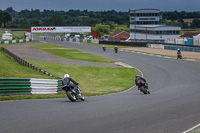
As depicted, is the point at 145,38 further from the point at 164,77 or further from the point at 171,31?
the point at 164,77

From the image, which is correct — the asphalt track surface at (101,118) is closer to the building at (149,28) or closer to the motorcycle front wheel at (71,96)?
the motorcycle front wheel at (71,96)

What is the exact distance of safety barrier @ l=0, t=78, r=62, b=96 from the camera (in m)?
17.1

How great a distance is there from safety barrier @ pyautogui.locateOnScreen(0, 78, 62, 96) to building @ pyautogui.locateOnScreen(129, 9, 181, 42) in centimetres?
11576

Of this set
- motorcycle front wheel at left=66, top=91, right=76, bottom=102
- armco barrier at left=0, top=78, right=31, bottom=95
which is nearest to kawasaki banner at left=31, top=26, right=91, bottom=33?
armco barrier at left=0, top=78, right=31, bottom=95

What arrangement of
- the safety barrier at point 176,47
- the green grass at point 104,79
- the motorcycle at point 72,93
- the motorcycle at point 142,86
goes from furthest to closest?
the safety barrier at point 176,47 → the green grass at point 104,79 → the motorcycle at point 142,86 → the motorcycle at point 72,93

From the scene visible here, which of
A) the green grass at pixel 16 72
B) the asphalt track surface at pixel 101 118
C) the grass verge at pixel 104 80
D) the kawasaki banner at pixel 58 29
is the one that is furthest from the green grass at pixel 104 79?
the kawasaki banner at pixel 58 29

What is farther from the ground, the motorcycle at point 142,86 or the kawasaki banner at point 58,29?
the kawasaki banner at point 58,29

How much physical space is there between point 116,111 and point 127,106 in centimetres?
144

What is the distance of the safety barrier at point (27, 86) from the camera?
17100mm

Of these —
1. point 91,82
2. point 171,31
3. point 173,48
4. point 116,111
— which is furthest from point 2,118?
point 171,31

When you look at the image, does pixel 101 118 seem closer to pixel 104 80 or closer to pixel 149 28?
pixel 104 80

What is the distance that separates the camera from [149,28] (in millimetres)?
137000

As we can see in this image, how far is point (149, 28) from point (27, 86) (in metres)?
122

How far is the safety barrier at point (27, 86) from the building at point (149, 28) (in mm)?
115758
